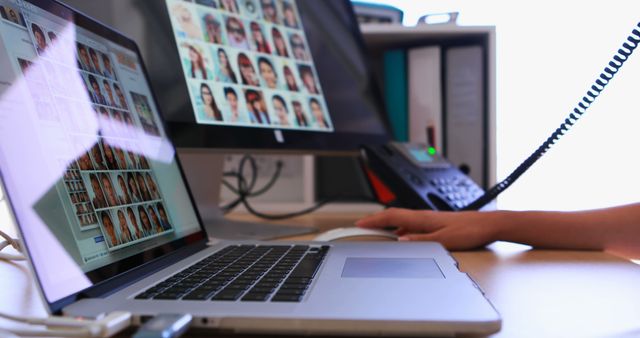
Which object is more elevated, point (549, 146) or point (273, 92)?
point (273, 92)

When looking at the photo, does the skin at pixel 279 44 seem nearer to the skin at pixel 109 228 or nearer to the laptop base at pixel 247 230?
the laptop base at pixel 247 230

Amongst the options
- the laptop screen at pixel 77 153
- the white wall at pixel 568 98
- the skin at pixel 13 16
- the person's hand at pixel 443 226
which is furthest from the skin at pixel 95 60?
the white wall at pixel 568 98

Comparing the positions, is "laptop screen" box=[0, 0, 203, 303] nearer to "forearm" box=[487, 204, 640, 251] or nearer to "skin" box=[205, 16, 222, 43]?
"skin" box=[205, 16, 222, 43]

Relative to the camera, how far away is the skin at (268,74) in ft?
2.90

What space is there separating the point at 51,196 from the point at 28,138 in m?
0.05

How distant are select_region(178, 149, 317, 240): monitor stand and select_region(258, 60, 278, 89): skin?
167 millimetres

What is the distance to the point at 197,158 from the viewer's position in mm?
896

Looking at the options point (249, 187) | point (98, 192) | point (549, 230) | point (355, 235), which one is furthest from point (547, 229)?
point (249, 187)

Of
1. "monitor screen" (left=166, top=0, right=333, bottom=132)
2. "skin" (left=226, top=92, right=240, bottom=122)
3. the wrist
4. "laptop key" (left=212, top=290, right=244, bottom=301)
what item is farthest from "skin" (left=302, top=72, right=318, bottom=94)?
"laptop key" (left=212, top=290, right=244, bottom=301)

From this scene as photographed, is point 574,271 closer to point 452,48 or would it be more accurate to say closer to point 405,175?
point 405,175

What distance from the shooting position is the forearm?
66 centimetres

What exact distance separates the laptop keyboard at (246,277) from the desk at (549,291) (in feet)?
0.37

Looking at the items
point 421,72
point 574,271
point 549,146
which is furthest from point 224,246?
point 421,72

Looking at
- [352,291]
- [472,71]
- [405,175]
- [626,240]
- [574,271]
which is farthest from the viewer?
[472,71]
